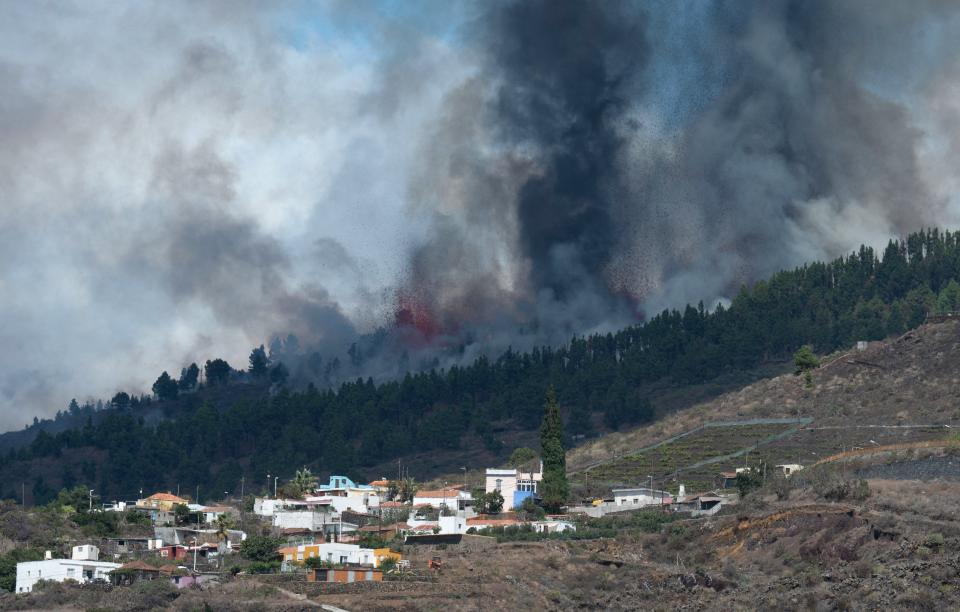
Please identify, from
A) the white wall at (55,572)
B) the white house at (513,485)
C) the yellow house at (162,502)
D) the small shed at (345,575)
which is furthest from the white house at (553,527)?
the yellow house at (162,502)

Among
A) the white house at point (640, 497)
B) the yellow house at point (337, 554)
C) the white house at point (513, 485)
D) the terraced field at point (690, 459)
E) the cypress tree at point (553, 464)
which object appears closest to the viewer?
the yellow house at point (337, 554)

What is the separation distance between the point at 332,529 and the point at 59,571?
91.0 feet

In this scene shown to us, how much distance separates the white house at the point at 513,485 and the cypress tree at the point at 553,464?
4.31 metres

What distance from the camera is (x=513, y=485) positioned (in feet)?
483

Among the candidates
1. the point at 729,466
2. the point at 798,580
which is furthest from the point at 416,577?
the point at 729,466

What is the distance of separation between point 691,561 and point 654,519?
16.5m

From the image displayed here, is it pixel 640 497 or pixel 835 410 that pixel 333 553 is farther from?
pixel 835 410

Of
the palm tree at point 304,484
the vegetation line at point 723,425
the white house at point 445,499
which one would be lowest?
the white house at point 445,499

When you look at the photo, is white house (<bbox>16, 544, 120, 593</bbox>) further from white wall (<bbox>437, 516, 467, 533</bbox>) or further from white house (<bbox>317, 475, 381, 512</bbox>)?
white house (<bbox>317, 475, 381, 512</bbox>)

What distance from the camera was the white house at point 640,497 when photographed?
5290 inches

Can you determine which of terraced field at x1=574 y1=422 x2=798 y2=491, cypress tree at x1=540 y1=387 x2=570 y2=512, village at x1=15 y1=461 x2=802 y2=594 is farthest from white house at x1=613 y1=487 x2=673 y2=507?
terraced field at x1=574 y1=422 x2=798 y2=491

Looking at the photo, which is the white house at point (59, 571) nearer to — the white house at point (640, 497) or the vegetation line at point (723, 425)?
the white house at point (640, 497)

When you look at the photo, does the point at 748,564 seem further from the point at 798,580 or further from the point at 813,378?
the point at 813,378

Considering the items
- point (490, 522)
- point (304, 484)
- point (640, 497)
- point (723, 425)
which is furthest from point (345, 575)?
point (723, 425)
